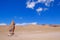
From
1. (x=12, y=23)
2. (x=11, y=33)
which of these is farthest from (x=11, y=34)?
(x=12, y=23)

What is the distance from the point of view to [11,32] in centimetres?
2256

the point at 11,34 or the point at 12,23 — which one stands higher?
the point at 12,23

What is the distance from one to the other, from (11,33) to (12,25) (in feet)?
3.83

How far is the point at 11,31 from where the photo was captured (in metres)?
22.4

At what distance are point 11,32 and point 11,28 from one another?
0.60m

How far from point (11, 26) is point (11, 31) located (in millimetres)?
731

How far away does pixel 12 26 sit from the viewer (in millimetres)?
22297

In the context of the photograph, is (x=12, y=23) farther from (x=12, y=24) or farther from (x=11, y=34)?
(x=11, y=34)

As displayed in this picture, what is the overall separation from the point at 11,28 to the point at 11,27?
0.15 meters

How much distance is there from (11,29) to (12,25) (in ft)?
2.04

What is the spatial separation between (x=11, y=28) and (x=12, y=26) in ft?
1.16

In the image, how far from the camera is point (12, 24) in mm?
22141

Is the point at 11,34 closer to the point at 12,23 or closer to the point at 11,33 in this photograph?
the point at 11,33

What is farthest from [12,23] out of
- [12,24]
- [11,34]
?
[11,34]
